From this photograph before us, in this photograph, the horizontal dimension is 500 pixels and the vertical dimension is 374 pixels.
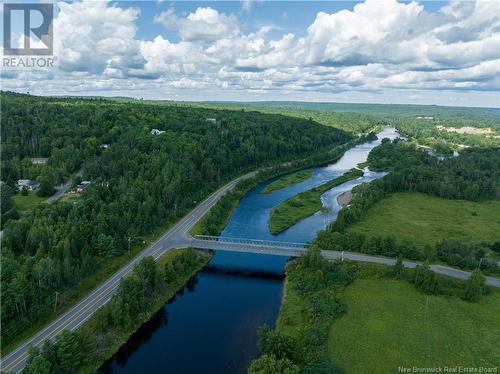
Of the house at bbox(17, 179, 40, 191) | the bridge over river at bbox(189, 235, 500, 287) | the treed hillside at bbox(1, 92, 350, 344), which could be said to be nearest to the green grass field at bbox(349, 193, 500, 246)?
the bridge over river at bbox(189, 235, 500, 287)

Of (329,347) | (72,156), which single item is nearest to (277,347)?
(329,347)

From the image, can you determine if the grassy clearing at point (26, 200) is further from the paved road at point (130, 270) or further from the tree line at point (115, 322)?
the tree line at point (115, 322)

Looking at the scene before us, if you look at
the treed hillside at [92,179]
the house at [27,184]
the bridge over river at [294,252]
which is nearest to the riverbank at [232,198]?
the bridge over river at [294,252]

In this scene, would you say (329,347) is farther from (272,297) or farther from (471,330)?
(471,330)

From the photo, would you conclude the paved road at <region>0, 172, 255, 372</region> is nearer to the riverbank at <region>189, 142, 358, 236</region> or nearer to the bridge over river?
the riverbank at <region>189, 142, 358, 236</region>

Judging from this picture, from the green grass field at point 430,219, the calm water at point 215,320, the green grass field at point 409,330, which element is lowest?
the calm water at point 215,320

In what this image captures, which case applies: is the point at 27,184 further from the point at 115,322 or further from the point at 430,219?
the point at 430,219
